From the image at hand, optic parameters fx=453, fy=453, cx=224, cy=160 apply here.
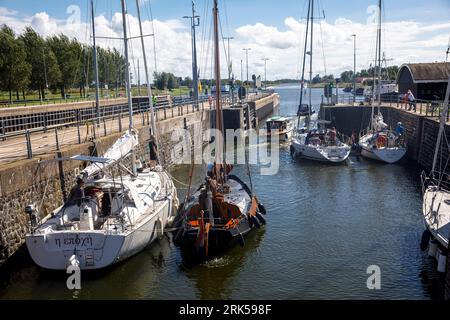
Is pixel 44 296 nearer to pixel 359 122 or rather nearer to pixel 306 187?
pixel 306 187

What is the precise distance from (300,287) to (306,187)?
12717mm

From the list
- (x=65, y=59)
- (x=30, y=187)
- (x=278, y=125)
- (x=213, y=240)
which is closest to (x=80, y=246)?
(x=30, y=187)

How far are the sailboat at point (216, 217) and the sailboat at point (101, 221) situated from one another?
1.23 metres

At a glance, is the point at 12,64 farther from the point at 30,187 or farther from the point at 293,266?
the point at 293,266

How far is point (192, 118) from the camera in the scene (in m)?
41.2

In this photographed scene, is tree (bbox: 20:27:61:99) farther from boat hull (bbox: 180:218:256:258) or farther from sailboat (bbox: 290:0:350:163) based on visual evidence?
boat hull (bbox: 180:218:256:258)

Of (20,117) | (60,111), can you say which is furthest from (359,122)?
(20,117)

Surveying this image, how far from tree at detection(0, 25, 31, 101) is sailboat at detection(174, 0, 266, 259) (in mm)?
28447

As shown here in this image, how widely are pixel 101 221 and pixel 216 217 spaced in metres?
4.02

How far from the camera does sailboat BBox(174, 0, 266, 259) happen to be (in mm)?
15164

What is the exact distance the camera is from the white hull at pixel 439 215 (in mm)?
13727

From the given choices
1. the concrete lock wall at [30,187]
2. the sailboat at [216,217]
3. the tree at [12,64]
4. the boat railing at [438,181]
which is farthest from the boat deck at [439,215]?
the tree at [12,64]

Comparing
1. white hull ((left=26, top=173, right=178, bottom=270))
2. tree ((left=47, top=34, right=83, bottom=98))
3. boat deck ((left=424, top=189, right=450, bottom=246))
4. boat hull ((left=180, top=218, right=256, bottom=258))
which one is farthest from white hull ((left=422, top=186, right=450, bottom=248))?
tree ((left=47, top=34, right=83, bottom=98))

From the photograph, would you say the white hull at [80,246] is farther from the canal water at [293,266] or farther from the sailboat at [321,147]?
the sailboat at [321,147]
